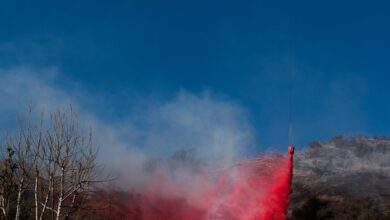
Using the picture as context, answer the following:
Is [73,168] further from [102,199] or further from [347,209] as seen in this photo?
[102,199]

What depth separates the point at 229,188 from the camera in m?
62.2

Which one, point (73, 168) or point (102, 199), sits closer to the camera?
point (73, 168)

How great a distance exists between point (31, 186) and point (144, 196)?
504 ft

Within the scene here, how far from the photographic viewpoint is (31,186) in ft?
104

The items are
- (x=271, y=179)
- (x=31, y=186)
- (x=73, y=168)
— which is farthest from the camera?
(x=271, y=179)

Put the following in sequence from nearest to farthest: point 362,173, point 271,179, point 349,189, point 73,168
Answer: point 73,168 < point 271,179 < point 349,189 < point 362,173

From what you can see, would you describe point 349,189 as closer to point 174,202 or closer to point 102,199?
point 174,202

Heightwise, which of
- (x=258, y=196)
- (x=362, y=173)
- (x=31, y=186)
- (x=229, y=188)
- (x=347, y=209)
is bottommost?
(x=31, y=186)

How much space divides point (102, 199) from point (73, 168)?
463ft

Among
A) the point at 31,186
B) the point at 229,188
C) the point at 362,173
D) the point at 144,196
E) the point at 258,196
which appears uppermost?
the point at 362,173

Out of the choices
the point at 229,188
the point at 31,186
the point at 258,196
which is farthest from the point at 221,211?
the point at 31,186

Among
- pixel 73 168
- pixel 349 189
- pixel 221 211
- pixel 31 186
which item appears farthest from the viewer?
pixel 349 189

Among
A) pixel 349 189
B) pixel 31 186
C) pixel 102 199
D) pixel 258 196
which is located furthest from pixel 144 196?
pixel 31 186

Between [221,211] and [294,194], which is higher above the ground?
[294,194]
